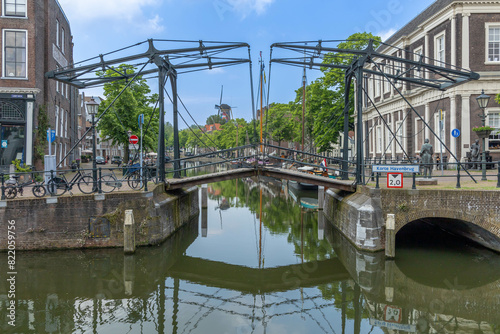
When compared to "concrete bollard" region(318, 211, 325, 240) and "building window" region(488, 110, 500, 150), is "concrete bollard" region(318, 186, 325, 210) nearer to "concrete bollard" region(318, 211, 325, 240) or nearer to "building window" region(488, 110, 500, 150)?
"concrete bollard" region(318, 211, 325, 240)

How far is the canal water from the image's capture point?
7863 millimetres

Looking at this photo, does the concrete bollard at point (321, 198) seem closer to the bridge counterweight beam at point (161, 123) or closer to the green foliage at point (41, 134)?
the bridge counterweight beam at point (161, 123)

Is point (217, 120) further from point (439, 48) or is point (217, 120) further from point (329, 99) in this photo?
point (439, 48)

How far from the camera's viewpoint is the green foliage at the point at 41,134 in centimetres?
2086

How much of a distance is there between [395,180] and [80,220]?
9976mm

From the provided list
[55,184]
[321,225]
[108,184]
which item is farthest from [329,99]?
[55,184]

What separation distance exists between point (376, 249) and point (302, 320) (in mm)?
4666

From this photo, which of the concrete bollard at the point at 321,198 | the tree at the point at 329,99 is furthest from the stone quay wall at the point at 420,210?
the tree at the point at 329,99

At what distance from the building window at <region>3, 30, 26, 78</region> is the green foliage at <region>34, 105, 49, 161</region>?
6.99 ft

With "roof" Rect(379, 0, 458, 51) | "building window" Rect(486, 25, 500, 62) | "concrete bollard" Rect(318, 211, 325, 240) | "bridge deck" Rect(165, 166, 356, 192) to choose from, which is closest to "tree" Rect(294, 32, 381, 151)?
"roof" Rect(379, 0, 458, 51)

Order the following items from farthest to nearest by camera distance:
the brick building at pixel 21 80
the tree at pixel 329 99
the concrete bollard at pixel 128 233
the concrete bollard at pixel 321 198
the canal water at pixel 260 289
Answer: the tree at pixel 329 99, the concrete bollard at pixel 321 198, the brick building at pixel 21 80, the concrete bollard at pixel 128 233, the canal water at pixel 260 289

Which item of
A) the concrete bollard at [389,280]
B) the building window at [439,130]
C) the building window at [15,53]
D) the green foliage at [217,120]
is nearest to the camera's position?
the concrete bollard at [389,280]

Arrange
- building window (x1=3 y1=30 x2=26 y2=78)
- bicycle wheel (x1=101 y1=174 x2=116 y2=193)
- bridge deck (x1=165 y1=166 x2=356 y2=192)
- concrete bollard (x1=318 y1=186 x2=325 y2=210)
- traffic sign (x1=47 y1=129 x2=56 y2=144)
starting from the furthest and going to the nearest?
concrete bollard (x1=318 y1=186 x2=325 y2=210), building window (x1=3 y1=30 x2=26 y2=78), traffic sign (x1=47 y1=129 x2=56 y2=144), bridge deck (x1=165 y1=166 x2=356 y2=192), bicycle wheel (x1=101 y1=174 x2=116 y2=193)

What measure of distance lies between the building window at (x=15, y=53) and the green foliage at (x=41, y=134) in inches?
83.9
